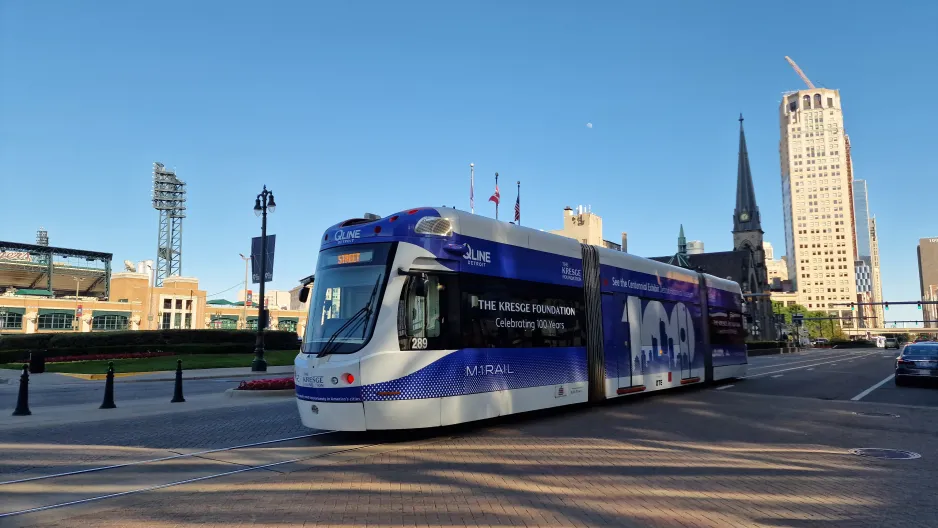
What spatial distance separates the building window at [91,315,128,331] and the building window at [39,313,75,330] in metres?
2.94

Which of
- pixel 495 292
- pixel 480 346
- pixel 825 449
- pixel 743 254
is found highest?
pixel 743 254

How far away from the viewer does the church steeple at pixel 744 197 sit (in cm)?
13850

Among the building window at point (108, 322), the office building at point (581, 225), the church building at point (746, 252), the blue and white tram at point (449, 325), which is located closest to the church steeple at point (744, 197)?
the church building at point (746, 252)

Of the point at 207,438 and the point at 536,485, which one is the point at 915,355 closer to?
the point at 536,485

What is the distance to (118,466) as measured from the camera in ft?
27.7

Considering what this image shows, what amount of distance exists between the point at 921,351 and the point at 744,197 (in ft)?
415

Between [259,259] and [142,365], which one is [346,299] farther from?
[142,365]

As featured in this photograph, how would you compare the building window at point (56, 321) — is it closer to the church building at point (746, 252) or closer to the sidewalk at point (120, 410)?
the sidewalk at point (120, 410)

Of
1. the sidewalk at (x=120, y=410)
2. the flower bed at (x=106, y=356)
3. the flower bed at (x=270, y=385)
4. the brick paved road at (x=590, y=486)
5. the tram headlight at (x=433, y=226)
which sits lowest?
the brick paved road at (x=590, y=486)

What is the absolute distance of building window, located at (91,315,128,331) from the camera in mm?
87938

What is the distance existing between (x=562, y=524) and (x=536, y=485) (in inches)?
58.3

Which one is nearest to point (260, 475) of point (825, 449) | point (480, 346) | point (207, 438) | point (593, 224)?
point (207, 438)

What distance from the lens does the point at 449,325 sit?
33.2 feet

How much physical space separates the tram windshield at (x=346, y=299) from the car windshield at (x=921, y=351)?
20962 mm
